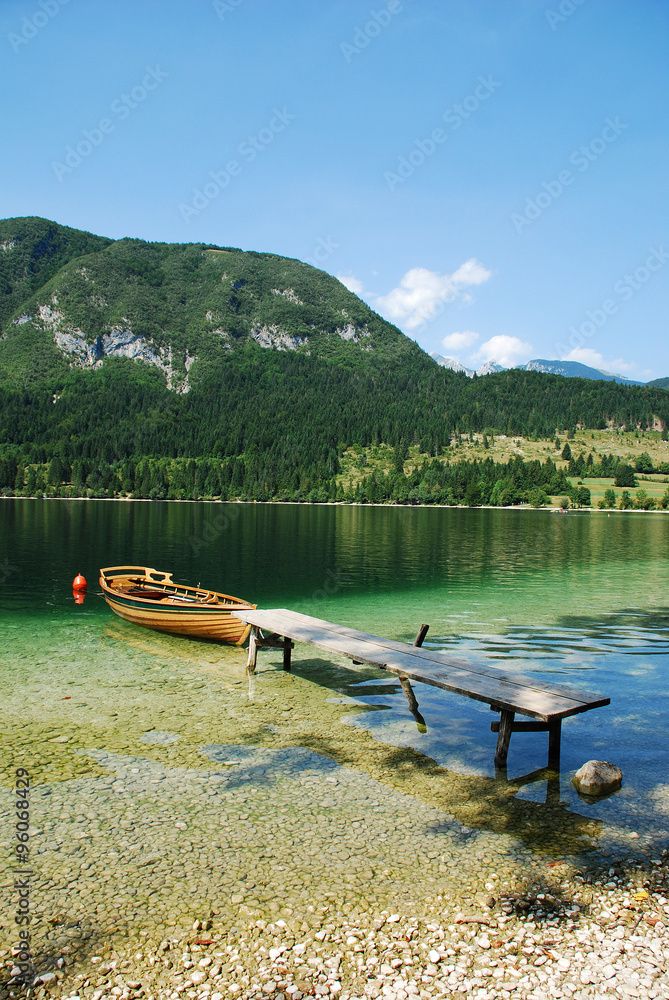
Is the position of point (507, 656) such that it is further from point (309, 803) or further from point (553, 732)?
point (309, 803)

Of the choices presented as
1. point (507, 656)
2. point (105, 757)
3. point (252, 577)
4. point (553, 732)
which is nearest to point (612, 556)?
point (252, 577)

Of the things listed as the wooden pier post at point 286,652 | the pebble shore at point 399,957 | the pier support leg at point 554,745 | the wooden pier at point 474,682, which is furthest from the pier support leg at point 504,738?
the wooden pier post at point 286,652

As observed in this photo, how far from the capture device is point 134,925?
27.0 ft

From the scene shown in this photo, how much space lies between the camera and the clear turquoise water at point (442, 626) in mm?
14867

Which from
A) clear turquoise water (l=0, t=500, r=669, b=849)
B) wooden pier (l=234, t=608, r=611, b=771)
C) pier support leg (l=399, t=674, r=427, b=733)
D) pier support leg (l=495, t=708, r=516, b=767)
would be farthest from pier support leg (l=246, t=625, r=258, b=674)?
pier support leg (l=495, t=708, r=516, b=767)

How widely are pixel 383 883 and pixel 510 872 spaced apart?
1896 millimetres

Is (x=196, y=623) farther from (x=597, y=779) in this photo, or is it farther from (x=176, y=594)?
(x=597, y=779)

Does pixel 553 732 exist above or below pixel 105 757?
above

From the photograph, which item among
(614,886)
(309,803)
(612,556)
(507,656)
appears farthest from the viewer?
(612,556)

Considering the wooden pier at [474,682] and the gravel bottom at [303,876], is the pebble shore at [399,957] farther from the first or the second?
the wooden pier at [474,682]

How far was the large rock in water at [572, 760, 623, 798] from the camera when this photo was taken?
486 inches

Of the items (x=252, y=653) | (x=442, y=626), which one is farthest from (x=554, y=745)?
(x=442, y=626)

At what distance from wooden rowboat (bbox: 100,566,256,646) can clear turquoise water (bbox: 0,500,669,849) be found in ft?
2.11

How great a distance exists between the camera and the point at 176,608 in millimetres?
25906
